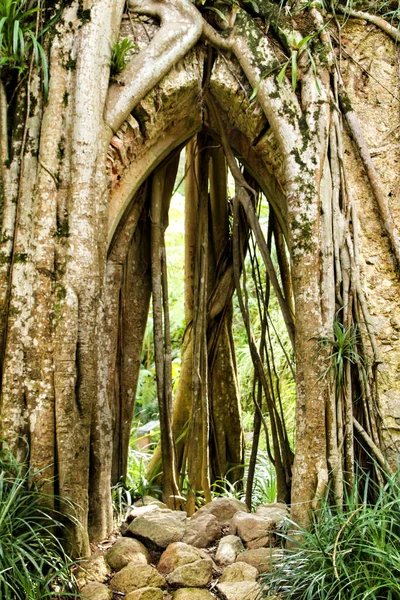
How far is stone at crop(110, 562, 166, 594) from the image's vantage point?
2.74 metres

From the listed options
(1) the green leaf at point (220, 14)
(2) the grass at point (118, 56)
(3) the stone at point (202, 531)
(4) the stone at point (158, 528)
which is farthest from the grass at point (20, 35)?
(3) the stone at point (202, 531)

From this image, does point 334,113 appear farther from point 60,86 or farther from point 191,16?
point 60,86

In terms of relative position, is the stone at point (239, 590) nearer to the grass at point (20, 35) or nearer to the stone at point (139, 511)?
the stone at point (139, 511)

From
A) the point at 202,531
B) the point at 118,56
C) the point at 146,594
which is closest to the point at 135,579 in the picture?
the point at 146,594

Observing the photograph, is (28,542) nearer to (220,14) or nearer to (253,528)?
(253,528)

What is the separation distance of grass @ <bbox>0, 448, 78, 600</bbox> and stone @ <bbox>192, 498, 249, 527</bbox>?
104 cm

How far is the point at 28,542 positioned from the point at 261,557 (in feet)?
3.59

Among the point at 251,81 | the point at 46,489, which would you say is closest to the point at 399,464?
the point at 46,489

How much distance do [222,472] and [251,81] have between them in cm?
298

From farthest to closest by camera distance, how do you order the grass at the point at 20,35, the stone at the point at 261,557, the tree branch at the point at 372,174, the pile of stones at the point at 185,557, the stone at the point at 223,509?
the stone at the point at 223,509
the tree branch at the point at 372,174
the grass at the point at 20,35
the stone at the point at 261,557
the pile of stones at the point at 185,557

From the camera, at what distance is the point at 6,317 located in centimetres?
294

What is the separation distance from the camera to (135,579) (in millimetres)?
2754

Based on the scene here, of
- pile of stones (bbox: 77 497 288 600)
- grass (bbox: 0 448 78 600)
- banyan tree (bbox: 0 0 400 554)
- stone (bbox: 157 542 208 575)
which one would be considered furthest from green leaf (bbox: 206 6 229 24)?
stone (bbox: 157 542 208 575)

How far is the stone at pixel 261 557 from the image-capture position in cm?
285
